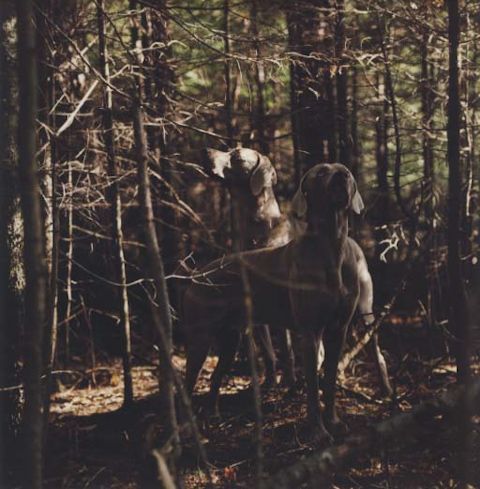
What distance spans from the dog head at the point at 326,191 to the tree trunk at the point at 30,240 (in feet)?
9.61

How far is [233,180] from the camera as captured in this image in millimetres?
8406

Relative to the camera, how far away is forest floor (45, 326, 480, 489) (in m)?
6.41

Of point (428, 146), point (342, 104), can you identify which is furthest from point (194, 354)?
point (428, 146)

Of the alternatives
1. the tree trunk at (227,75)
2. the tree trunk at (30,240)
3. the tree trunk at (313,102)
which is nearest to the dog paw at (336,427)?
the tree trunk at (227,75)

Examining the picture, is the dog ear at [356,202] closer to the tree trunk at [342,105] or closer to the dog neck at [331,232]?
the dog neck at [331,232]

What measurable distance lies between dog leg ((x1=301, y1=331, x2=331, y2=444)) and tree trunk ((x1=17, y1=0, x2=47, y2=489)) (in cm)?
299

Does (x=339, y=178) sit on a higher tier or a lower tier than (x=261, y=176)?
lower

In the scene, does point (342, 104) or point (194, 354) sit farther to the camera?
point (342, 104)

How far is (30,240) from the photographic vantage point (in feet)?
15.2

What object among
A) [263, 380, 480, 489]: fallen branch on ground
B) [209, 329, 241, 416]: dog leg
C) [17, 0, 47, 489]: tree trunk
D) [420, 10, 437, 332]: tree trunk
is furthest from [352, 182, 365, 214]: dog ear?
[17, 0, 47, 489]: tree trunk

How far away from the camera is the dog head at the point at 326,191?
6.80 metres

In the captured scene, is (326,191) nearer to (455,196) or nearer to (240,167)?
(455,196)

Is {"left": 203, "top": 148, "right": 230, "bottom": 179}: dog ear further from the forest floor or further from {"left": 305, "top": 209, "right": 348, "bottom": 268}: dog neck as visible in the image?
the forest floor

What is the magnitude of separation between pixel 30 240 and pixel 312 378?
11.2ft
